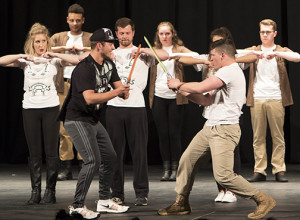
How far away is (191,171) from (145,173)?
0.64m

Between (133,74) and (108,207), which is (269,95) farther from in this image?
(108,207)

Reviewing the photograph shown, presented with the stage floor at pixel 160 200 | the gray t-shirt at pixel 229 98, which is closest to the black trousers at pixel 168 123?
the stage floor at pixel 160 200

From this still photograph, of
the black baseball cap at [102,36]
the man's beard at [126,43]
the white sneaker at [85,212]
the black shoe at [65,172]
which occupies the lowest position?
the black shoe at [65,172]

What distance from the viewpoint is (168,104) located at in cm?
699

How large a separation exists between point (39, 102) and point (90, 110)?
0.82m

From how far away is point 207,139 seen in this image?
15.7ft

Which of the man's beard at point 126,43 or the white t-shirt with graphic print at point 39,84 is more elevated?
the man's beard at point 126,43

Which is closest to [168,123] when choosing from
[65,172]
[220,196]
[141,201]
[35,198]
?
[65,172]

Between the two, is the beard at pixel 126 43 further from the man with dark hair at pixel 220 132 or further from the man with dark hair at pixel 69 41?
the man with dark hair at pixel 69 41

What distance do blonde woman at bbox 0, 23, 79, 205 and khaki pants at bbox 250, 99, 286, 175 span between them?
231 cm

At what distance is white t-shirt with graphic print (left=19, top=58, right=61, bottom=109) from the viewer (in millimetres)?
5359

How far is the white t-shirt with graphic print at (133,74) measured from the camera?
17.4 feet

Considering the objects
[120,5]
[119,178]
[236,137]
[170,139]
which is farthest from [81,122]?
[120,5]

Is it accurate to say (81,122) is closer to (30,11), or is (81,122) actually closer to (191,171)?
(191,171)
